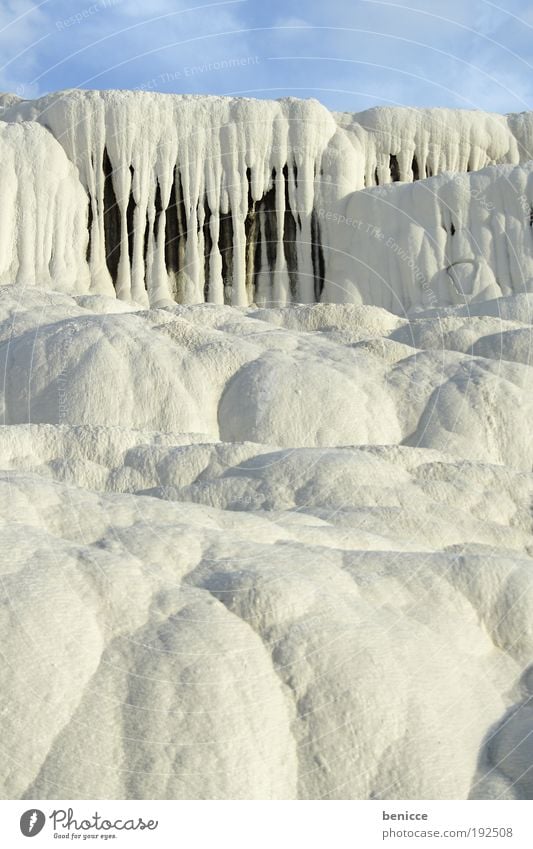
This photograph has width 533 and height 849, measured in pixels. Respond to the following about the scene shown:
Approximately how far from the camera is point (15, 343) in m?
A: 11.6

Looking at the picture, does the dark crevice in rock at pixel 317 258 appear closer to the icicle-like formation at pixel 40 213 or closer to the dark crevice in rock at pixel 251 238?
the dark crevice in rock at pixel 251 238

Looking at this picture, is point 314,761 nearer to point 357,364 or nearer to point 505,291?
point 357,364

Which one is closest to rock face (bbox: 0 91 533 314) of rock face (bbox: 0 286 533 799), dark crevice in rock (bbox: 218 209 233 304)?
dark crevice in rock (bbox: 218 209 233 304)

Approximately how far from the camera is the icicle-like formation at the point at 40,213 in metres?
21.8

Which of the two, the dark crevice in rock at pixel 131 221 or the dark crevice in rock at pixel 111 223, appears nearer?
the dark crevice in rock at pixel 111 223

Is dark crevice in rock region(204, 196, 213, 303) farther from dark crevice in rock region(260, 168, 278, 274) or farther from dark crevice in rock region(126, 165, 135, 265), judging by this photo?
dark crevice in rock region(126, 165, 135, 265)

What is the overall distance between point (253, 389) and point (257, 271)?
13.7 m

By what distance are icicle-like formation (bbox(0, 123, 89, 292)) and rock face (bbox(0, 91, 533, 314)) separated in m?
0.03

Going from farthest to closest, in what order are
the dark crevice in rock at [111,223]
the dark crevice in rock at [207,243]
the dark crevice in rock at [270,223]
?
the dark crevice in rock at [270,223] < the dark crevice in rock at [207,243] < the dark crevice in rock at [111,223]

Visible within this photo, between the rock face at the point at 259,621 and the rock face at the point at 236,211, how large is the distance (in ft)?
47.8

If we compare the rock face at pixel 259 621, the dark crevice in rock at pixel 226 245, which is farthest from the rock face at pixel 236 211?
the rock face at pixel 259 621

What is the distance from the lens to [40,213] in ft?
73.4

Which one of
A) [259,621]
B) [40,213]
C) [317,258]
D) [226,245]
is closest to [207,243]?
[226,245]

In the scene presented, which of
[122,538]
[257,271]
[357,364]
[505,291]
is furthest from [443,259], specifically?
[122,538]
